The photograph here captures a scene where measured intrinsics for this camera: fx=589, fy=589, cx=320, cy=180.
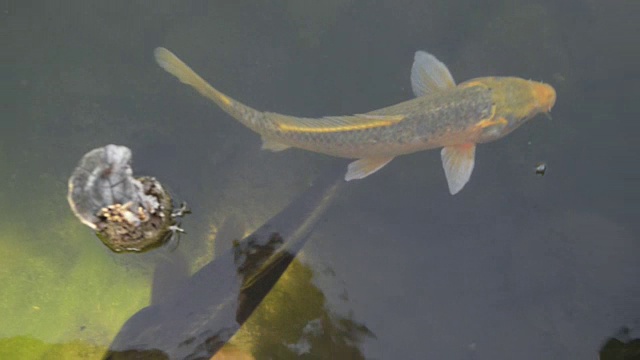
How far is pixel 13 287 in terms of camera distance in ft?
12.8

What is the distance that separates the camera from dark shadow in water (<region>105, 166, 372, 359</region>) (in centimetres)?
387

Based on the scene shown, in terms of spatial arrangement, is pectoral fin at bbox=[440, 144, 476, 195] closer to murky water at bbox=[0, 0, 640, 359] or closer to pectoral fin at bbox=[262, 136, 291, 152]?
murky water at bbox=[0, 0, 640, 359]

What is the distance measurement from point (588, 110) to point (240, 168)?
254 centimetres

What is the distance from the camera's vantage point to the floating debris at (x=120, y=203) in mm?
3125

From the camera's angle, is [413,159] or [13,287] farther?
[413,159]

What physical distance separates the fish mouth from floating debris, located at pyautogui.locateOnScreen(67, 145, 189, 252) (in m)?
2.55

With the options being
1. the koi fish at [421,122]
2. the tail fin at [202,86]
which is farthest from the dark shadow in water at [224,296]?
the tail fin at [202,86]

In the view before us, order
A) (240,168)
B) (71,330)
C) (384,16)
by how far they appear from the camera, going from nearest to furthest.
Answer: (71,330)
(240,168)
(384,16)

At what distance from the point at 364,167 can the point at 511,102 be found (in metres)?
1.10

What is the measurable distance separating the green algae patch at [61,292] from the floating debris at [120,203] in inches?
7.5

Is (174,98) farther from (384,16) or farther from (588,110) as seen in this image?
(588,110)

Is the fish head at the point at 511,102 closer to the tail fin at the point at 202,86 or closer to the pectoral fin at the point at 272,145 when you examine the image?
the pectoral fin at the point at 272,145

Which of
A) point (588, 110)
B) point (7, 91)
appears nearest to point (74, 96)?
point (7, 91)

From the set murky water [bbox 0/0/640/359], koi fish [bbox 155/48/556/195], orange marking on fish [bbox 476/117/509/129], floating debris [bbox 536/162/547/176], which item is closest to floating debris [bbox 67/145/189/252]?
murky water [bbox 0/0/640/359]
